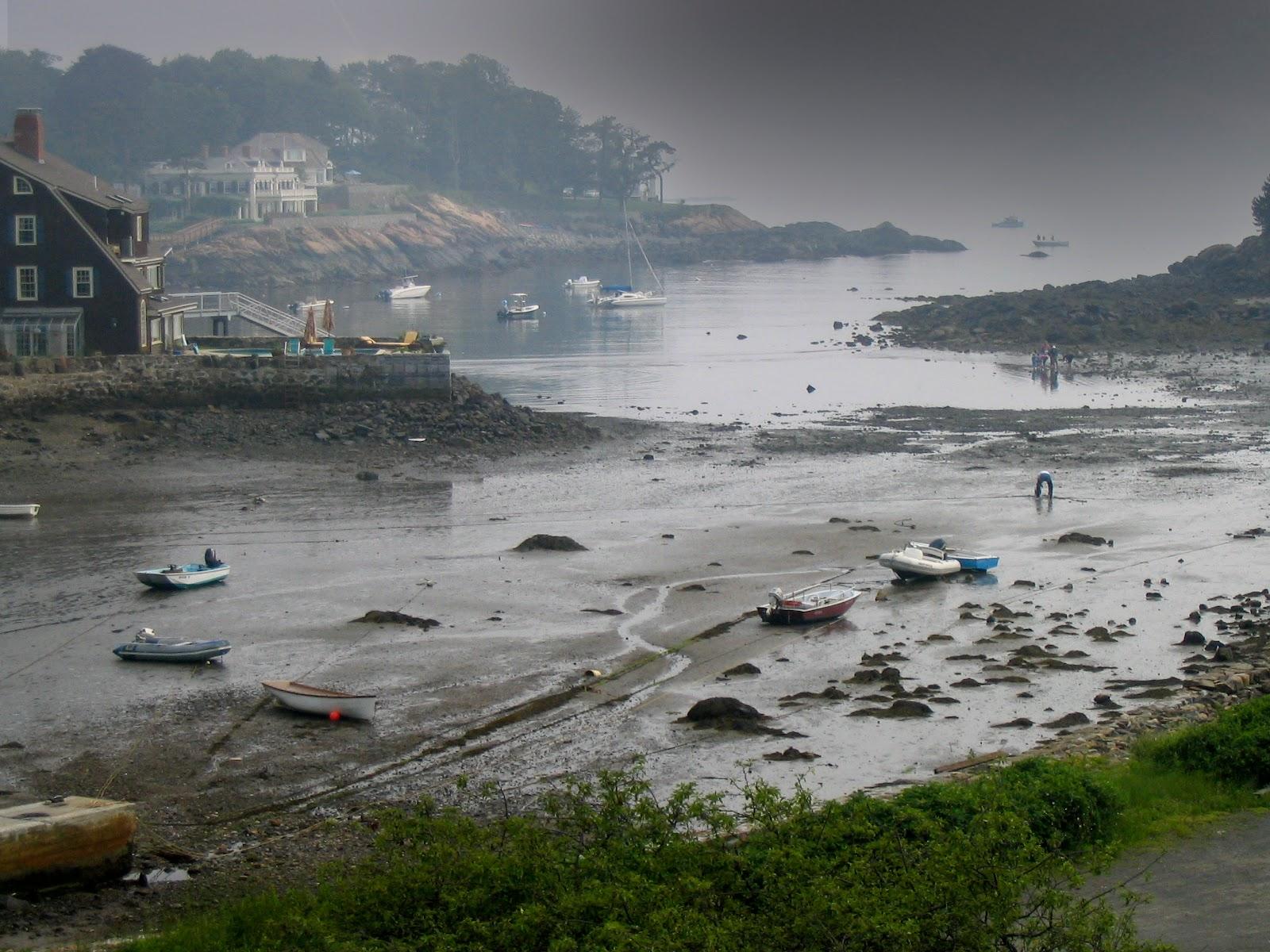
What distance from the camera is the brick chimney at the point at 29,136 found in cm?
5503

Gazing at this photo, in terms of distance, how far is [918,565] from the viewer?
3541cm

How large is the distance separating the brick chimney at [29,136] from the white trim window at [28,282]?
15.1 ft

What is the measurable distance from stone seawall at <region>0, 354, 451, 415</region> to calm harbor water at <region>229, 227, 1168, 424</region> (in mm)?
10930

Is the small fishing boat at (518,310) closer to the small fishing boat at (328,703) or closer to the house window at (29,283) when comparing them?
the house window at (29,283)

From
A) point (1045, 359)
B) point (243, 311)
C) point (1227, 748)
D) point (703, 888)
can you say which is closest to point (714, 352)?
point (1045, 359)

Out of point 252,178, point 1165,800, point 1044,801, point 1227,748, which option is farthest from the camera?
point 252,178

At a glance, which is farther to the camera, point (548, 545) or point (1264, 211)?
point (1264, 211)

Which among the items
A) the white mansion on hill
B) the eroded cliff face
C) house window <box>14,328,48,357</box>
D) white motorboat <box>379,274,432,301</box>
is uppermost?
the white mansion on hill

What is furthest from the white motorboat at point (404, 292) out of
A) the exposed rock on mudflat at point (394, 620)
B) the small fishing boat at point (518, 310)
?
the exposed rock on mudflat at point (394, 620)

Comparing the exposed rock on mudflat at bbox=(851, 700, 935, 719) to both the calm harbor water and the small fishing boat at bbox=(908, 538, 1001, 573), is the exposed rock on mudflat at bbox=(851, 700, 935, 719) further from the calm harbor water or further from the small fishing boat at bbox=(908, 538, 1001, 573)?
the calm harbor water

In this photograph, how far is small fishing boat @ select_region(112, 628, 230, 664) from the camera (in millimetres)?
27828

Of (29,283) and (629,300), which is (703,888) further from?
(629,300)

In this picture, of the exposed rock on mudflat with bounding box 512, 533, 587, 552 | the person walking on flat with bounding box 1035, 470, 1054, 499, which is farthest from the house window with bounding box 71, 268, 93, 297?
the person walking on flat with bounding box 1035, 470, 1054, 499

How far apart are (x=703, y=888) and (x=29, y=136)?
50254mm
